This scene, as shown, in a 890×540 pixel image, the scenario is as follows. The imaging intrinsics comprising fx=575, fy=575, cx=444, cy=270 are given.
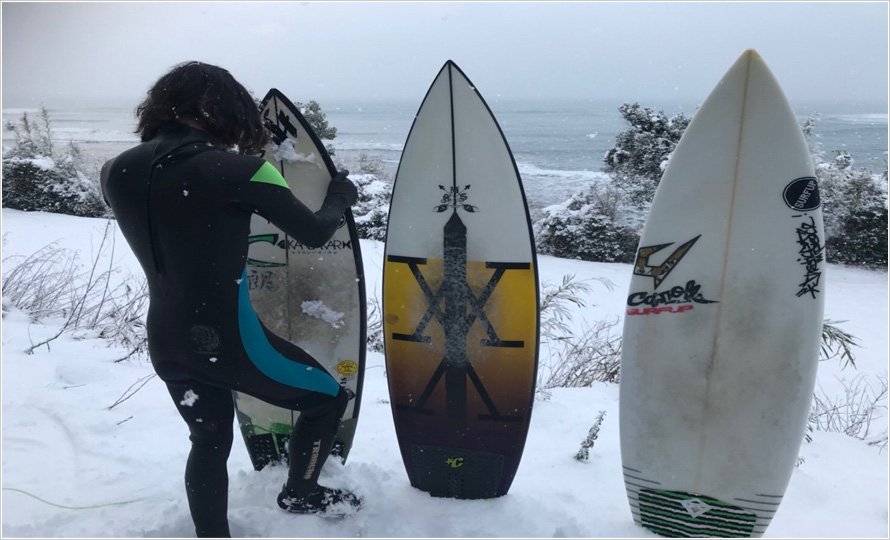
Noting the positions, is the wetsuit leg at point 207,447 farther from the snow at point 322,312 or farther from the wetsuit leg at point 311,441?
the snow at point 322,312

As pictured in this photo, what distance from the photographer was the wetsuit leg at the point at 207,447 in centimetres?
149

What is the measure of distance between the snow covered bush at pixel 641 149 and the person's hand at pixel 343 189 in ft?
19.8

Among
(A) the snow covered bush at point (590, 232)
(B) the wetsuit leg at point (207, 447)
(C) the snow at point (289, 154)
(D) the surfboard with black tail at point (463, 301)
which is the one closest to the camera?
(B) the wetsuit leg at point (207, 447)

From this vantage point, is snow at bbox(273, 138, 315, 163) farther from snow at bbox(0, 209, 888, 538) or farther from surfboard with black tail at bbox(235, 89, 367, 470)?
snow at bbox(0, 209, 888, 538)

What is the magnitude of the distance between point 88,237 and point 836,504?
25.2ft

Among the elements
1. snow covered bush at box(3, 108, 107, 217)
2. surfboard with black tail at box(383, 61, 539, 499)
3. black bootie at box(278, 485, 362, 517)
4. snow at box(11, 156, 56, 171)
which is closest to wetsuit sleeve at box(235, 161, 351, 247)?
surfboard with black tail at box(383, 61, 539, 499)

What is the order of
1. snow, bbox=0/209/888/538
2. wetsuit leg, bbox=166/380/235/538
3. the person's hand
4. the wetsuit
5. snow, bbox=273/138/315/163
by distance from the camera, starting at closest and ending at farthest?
the wetsuit < wetsuit leg, bbox=166/380/235/538 < the person's hand < snow, bbox=0/209/888/538 < snow, bbox=273/138/315/163

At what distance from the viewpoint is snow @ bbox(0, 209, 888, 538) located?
184 cm

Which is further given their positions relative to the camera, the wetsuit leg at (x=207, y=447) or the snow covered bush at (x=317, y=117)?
the snow covered bush at (x=317, y=117)

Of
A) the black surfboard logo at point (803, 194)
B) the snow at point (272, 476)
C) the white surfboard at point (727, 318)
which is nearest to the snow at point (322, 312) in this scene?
the snow at point (272, 476)

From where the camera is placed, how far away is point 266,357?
1.52m

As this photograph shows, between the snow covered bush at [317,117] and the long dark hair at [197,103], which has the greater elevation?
the snow covered bush at [317,117]

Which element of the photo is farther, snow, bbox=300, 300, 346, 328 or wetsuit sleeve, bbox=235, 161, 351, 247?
snow, bbox=300, 300, 346, 328

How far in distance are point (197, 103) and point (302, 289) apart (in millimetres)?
966
